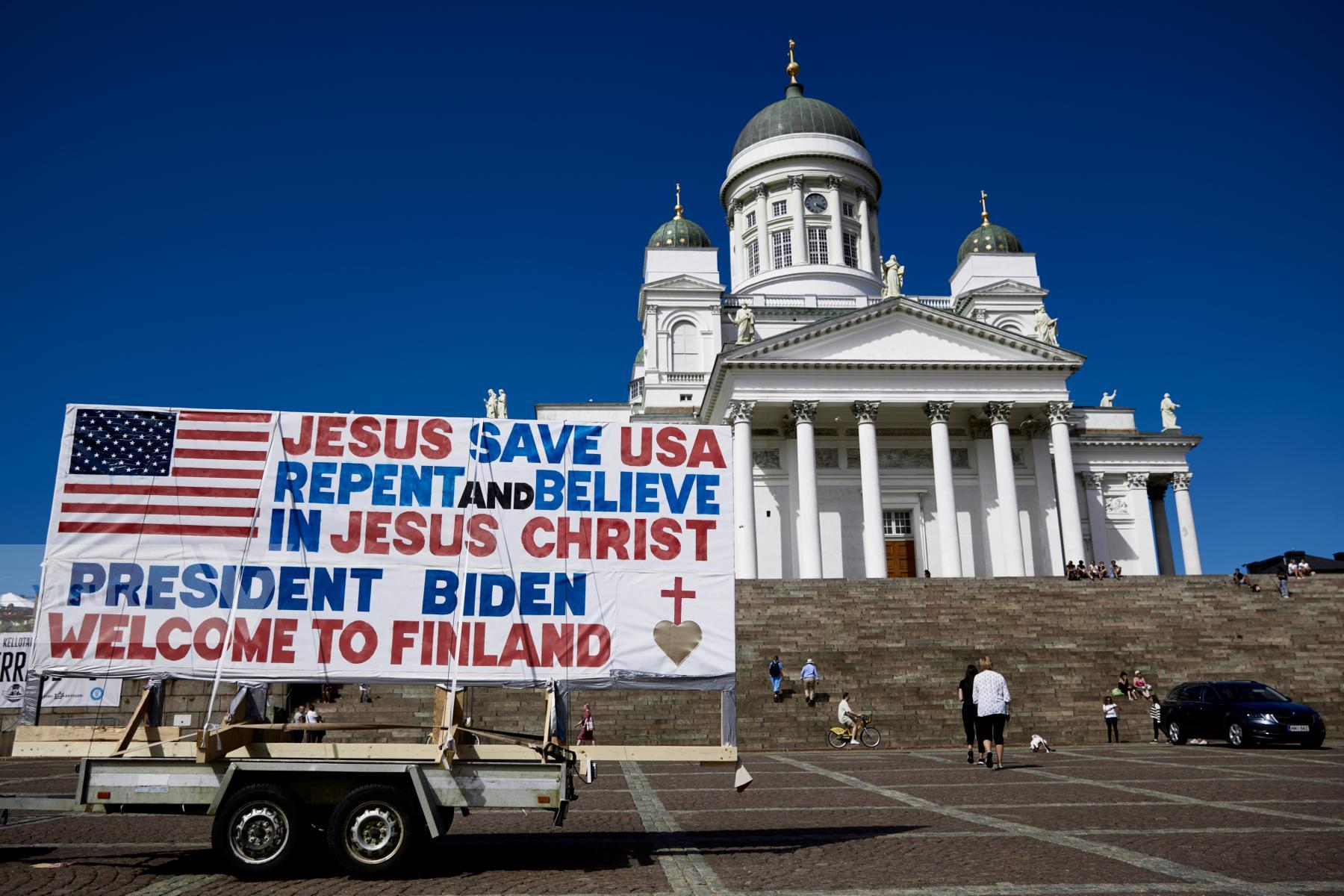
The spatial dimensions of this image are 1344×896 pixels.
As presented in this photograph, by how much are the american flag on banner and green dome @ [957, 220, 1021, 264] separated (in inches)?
2000

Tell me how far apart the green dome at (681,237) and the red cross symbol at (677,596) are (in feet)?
147

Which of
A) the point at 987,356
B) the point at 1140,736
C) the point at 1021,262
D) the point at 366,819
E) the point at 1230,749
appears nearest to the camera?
the point at 366,819

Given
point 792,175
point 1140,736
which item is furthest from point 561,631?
point 792,175

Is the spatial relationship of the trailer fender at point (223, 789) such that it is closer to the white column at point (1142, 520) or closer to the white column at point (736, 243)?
the white column at point (1142, 520)

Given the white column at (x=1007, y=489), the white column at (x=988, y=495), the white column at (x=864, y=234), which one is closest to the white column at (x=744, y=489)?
the white column at (x=1007, y=489)

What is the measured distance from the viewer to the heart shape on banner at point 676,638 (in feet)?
28.6

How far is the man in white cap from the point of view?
2270 cm

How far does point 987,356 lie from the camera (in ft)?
132

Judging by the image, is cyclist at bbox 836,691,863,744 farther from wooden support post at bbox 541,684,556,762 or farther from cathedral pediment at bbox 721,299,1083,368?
cathedral pediment at bbox 721,299,1083,368

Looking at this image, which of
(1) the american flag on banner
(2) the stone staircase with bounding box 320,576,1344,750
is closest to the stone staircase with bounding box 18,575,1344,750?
(2) the stone staircase with bounding box 320,576,1344,750

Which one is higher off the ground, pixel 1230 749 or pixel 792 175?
pixel 792 175

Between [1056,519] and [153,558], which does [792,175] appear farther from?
[153,558]

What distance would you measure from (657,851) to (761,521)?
33.4 m

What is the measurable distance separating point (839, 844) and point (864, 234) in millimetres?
50407
